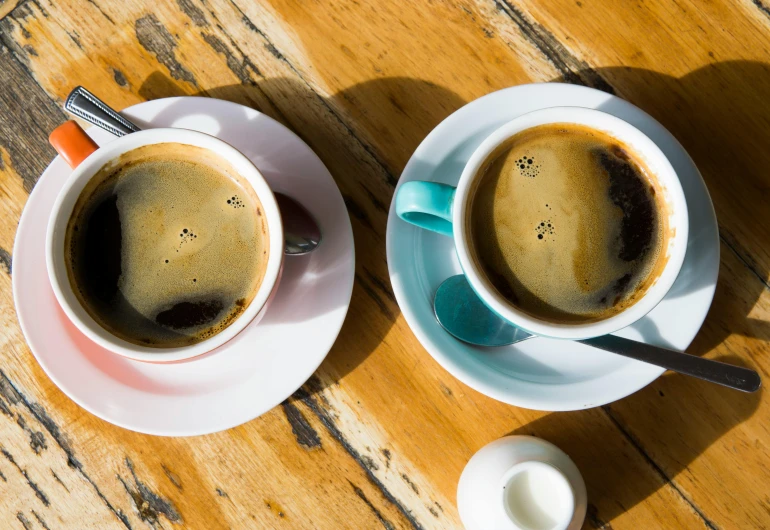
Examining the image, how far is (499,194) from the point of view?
966 millimetres

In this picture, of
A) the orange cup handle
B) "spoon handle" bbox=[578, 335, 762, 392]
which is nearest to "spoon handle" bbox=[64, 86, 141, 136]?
the orange cup handle

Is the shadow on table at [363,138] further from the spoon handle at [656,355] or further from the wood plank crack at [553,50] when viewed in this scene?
the spoon handle at [656,355]

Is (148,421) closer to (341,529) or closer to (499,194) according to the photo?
(341,529)

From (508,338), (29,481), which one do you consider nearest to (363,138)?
(508,338)

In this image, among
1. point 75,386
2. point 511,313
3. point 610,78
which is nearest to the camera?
point 511,313

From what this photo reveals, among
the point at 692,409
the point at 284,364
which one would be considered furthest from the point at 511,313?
the point at 692,409

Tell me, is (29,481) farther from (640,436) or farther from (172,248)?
(640,436)

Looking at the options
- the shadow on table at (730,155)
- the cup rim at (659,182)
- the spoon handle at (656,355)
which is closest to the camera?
the cup rim at (659,182)

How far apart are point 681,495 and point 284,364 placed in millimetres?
786

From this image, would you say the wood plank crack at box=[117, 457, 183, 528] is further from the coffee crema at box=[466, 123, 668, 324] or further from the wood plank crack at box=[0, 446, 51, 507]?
the coffee crema at box=[466, 123, 668, 324]

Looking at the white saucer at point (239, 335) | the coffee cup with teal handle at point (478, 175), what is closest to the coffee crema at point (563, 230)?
the coffee cup with teal handle at point (478, 175)

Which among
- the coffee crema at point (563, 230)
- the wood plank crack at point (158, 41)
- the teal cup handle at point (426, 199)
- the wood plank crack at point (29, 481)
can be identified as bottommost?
the wood plank crack at point (29, 481)

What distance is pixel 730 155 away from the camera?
1153 millimetres

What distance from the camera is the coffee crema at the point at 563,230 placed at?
96 cm
